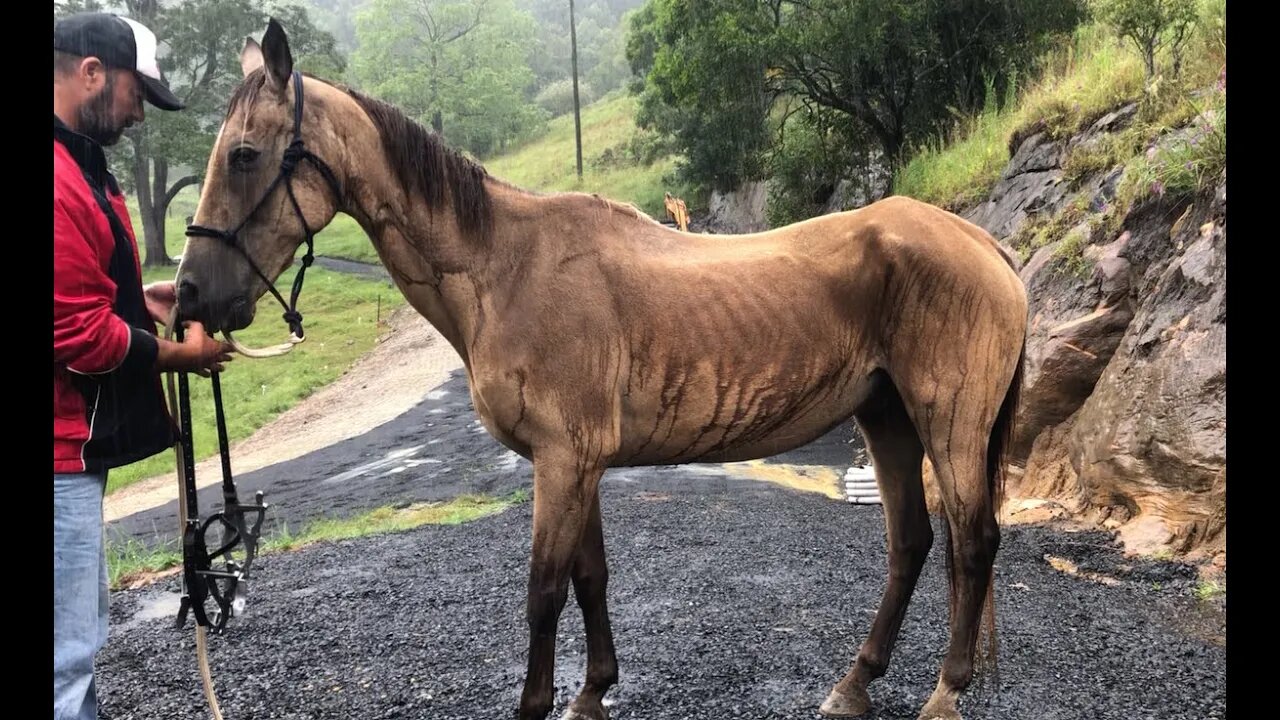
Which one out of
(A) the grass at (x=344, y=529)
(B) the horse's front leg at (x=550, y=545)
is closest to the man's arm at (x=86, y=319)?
(B) the horse's front leg at (x=550, y=545)

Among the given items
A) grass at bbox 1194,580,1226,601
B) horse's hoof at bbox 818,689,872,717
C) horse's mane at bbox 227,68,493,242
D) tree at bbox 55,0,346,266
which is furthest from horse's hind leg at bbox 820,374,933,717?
tree at bbox 55,0,346,266

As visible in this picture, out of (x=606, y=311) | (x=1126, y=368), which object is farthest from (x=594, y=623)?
(x=1126, y=368)

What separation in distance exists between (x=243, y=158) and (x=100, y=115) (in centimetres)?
39

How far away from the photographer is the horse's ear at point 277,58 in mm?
2383

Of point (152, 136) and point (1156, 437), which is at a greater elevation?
point (152, 136)

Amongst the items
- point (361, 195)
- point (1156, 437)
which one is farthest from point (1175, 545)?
point (361, 195)

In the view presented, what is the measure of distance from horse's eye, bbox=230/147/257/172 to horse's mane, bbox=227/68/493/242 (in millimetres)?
376

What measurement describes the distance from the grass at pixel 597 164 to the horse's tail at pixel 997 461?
67.1ft

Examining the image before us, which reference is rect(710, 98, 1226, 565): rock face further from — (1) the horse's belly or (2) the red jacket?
(2) the red jacket

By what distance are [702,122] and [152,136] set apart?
47.5 ft

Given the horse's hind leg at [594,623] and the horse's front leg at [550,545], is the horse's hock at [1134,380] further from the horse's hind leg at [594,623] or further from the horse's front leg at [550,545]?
the horse's front leg at [550,545]
